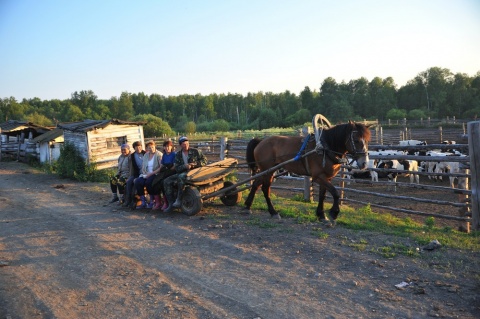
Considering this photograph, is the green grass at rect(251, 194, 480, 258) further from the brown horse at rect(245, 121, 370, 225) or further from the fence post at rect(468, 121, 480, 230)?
the fence post at rect(468, 121, 480, 230)

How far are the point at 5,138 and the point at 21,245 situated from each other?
91.4 feet

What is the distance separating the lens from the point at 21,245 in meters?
6.21

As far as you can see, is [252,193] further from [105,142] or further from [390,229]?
Result: [105,142]

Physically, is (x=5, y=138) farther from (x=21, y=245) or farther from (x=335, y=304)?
(x=335, y=304)

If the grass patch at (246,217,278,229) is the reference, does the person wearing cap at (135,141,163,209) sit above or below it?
above

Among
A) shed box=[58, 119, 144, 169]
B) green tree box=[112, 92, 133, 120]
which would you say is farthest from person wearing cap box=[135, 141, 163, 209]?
green tree box=[112, 92, 133, 120]

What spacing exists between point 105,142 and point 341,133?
48.7ft

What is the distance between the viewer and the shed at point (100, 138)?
17656 millimetres

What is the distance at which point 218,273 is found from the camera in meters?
4.70

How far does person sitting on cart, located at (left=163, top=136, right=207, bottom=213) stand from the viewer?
26.6 ft

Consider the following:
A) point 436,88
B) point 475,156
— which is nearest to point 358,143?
point 475,156

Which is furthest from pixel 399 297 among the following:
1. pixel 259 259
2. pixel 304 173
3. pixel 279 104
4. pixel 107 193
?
pixel 279 104

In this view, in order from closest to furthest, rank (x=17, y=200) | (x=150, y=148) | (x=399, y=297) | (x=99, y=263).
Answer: (x=399, y=297) < (x=99, y=263) < (x=150, y=148) < (x=17, y=200)

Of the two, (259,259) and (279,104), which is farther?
(279,104)
